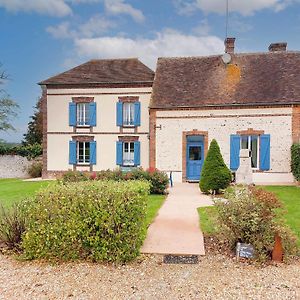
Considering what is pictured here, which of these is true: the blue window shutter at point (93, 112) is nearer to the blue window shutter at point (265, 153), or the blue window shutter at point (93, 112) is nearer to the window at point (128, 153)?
the window at point (128, 153)

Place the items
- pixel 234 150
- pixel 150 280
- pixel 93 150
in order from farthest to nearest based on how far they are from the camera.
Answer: pixel 93 150 < pixel 234 150 < pixel 150 280

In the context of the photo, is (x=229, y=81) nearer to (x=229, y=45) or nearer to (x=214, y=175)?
(x=229, y=45)

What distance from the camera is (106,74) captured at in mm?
20375

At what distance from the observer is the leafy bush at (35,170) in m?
22.6

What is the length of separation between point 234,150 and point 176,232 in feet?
37.1

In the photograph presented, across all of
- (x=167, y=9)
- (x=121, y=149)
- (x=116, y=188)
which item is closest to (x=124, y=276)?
(x=116, y=188)

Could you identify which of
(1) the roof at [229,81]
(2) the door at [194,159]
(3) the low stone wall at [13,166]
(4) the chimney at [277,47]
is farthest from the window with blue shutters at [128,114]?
(4) the chimney at [277,47]

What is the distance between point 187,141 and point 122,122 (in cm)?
467

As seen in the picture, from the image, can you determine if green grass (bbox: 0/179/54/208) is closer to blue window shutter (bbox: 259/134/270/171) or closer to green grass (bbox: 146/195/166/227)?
green grass (bbox: 146/195/166/227)

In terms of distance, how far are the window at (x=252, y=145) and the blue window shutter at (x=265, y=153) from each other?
31 cm

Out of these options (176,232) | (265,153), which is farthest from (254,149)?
(176,232)

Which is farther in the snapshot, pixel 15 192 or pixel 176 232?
pixel 15 192

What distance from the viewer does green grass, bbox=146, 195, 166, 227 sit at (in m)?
8.03

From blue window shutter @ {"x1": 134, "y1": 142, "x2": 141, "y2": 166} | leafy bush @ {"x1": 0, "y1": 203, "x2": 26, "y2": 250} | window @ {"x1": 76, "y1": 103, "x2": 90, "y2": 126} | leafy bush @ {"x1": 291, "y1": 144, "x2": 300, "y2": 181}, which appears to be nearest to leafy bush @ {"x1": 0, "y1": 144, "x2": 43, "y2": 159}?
window @ {"x1": 76, "y1": 103, "x2": 90, "y2": 126}
